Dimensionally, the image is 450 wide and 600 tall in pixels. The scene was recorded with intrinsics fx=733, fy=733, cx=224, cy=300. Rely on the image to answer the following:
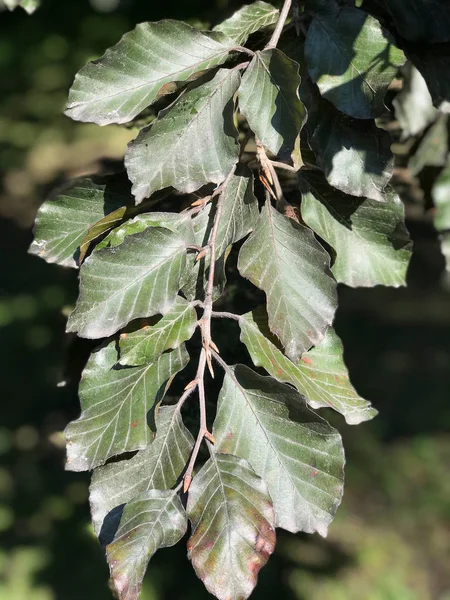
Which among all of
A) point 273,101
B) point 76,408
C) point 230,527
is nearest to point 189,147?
point 273,101

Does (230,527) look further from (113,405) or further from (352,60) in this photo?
(352,60)

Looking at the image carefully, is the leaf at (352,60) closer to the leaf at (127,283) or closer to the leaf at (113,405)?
the leaf at (127,283)

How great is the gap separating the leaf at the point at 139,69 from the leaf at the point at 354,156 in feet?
0.56

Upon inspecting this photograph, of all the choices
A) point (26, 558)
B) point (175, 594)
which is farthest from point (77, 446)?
point (26, 558)

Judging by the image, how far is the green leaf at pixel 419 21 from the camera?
3.68ft

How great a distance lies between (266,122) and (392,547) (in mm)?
2128

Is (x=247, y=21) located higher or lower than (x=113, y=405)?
higher

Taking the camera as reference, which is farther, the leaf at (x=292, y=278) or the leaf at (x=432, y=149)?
the leaf at (x=432, y=149)

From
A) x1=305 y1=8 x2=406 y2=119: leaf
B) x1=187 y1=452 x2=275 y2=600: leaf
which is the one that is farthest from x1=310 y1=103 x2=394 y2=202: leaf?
x1=187 y1=452 x2=275 y2=600: leaf

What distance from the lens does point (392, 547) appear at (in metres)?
2.64

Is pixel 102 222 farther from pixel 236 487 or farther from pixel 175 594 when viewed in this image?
pixel 175 594

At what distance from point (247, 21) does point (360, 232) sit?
1.13 feet

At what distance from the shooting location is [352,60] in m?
0.96

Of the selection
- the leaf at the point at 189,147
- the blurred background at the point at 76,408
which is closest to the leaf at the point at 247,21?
the leaf at the point at 189,147
